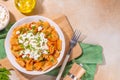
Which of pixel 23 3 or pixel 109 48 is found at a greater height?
pixel 23 3

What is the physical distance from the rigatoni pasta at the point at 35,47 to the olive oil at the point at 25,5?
3.4 inches

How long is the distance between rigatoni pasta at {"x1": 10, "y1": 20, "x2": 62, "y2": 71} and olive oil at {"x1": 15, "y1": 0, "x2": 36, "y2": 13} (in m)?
0.09

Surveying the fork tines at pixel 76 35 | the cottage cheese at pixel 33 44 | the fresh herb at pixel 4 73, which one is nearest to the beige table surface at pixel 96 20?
the fork tines at pixel 76 35

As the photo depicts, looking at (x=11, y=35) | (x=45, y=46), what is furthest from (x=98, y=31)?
(x=11, y=35)

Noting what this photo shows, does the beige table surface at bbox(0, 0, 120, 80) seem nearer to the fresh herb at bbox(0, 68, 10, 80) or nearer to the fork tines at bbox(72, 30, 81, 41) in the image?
the fork tines at bbox(72, 30, 81, 41)

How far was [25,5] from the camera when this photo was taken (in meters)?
1.46

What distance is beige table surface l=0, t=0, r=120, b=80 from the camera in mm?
1475

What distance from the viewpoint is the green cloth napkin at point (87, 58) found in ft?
4.71

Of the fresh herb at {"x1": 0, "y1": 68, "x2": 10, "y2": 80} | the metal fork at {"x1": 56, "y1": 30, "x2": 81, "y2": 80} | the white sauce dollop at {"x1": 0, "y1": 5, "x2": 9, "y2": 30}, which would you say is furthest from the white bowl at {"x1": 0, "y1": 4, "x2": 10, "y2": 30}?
the metal fork at {"x1": 56, "y1": 30, "x2": 81, "y2": 80}

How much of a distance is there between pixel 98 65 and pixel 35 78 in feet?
0.83

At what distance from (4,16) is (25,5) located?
97 mm

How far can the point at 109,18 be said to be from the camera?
4.92 ft

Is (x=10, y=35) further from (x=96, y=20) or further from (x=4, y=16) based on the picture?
(x=96, y=20)

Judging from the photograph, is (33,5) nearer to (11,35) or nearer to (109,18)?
(11,35)
